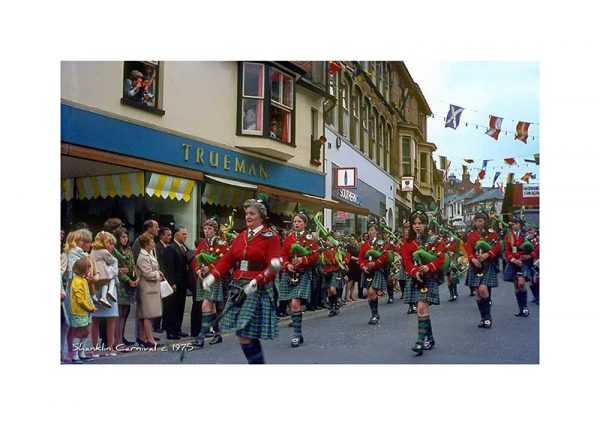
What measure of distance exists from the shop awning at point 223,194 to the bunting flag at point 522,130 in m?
2.90

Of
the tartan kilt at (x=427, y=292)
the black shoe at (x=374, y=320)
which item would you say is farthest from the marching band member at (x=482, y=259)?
the black shoe at (x=374, y=320)

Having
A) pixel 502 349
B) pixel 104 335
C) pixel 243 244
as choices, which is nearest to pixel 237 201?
pixel 243 244

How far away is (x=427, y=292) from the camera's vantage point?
639cm

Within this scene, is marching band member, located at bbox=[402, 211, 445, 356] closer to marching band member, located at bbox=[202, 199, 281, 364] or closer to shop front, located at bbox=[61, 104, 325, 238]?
shop front, located at bbox=[61, 104, 325, 238]

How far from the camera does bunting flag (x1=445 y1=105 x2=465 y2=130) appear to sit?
648 cm

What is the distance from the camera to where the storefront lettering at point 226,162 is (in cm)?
668

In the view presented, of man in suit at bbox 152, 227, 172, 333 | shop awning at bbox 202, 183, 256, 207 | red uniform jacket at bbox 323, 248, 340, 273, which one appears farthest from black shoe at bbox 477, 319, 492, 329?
man in suit at bbox 152, 227, 172, 333

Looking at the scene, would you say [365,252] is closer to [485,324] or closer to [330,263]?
[330,263]

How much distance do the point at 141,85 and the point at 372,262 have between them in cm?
324

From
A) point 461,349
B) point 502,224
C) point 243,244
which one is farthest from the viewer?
point 502,224

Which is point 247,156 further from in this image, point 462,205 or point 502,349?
point 502,349

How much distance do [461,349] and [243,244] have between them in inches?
94.9

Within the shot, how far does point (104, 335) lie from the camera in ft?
20.4

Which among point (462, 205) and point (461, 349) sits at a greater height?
point (462, 205)
